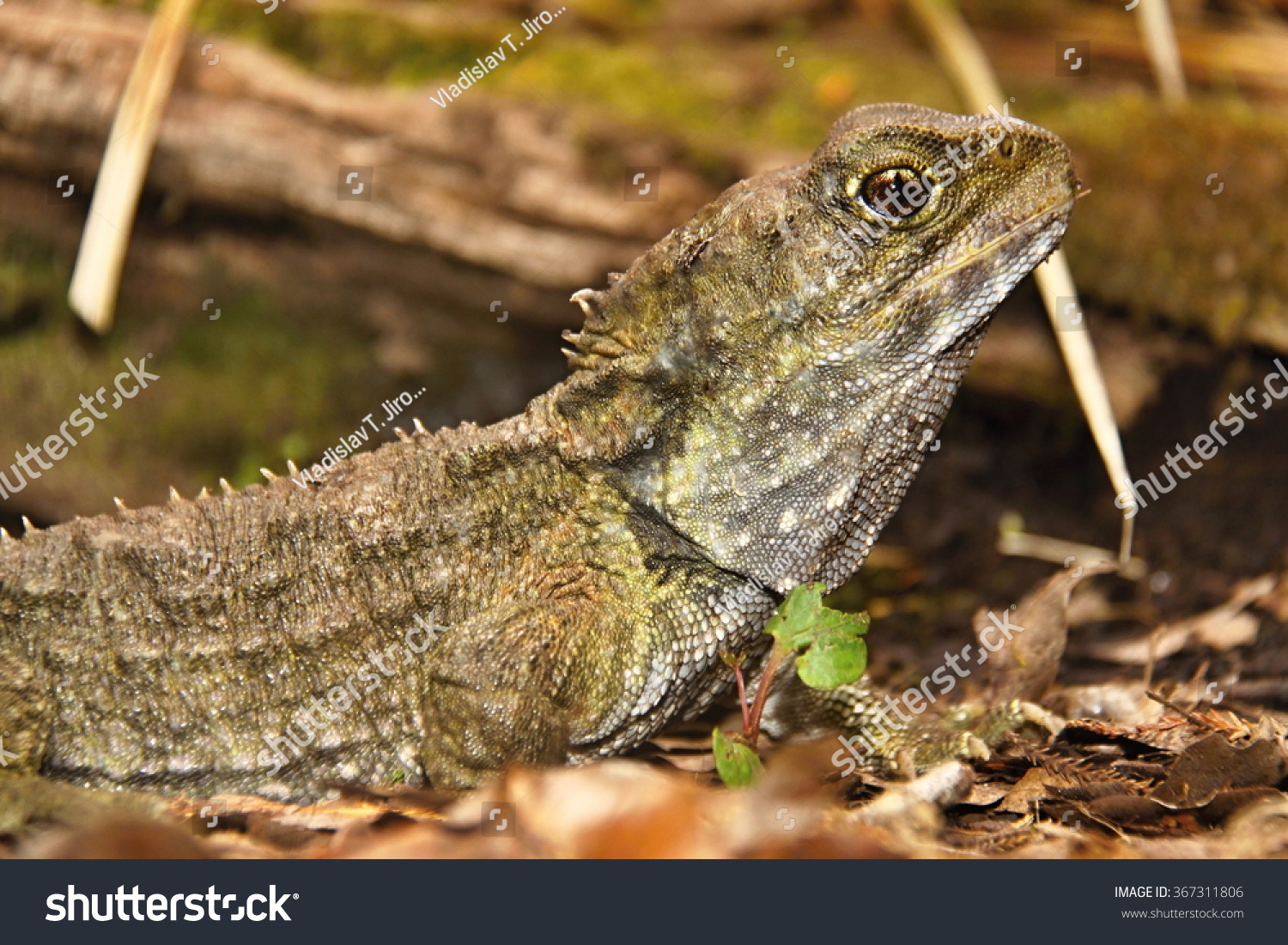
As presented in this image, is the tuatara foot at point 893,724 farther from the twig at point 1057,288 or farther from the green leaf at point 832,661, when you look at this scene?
the twig at point 1057,288

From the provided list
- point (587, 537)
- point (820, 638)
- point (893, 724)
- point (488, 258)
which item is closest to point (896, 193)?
point (820, 638)

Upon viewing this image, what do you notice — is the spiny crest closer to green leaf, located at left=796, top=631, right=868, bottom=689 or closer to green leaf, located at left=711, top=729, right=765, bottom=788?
green leaf, located at left=796, top=631, right=868, bottom=689

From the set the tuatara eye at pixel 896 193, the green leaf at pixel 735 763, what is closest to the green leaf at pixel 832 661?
the green leaf at pixel 735 763

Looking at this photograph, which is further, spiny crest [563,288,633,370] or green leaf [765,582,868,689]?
spiny crest [563,288,633,370]

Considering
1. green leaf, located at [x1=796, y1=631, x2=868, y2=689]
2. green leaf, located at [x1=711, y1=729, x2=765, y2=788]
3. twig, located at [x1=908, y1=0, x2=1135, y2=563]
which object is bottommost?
green leaf, located at [x1=711, y1=729, x2=765, y2=788]

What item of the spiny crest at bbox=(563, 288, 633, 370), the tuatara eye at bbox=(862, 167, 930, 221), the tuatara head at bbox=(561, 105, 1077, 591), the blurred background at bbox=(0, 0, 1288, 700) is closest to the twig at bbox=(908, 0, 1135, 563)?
the blurred background at bbox=(0, 0, 1288, 700)

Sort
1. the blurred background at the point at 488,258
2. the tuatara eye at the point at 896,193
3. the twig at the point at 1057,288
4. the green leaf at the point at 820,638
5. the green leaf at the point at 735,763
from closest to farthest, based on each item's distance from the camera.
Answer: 1. the green leaf at the point at 735,763
2. the green leaf at the point at 820,638
3. the tuatara eye at the point at 896,193
4. the twig at the point at 1057,288
5. the blurred background at the point at 488,258
